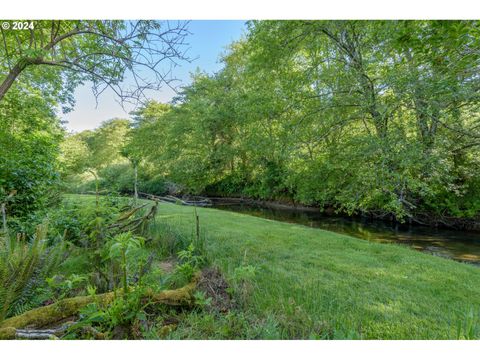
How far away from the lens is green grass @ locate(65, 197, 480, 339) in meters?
1.69

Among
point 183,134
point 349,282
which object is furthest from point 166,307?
point 183,134

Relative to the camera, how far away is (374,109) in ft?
19.6

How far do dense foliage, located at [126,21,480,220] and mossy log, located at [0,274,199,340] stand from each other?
132 inches

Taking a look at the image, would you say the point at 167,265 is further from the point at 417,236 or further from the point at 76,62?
the point at 417,236

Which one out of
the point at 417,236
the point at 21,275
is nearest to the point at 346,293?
the point at 21,275

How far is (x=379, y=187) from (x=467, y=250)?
2.68 metres

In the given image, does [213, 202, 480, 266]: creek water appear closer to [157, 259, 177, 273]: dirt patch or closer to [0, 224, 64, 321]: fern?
[157, 259, 177, 273]: dirt patch

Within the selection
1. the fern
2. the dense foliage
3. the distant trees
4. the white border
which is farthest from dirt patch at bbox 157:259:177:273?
the dense foliage

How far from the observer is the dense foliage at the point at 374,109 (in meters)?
4.05

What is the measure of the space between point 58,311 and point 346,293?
2434mm

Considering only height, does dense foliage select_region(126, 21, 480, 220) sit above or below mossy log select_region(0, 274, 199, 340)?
above

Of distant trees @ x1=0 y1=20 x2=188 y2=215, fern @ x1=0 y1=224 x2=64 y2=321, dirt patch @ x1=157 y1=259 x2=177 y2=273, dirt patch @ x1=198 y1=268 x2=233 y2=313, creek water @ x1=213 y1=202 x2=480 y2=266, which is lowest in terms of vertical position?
creek water @ x1=213 y1=202 x2=480 y2=266

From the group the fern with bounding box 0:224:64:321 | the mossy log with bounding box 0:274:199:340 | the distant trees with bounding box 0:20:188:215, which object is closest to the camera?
the mossy log with bounding box 0:274:199:340
